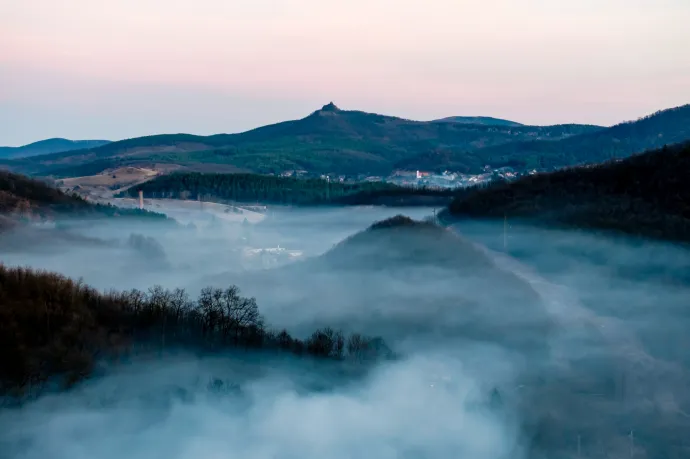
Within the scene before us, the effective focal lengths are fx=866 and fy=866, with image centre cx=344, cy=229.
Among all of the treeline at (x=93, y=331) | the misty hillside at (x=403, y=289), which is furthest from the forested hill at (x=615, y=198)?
the treeline at (x=93, y=331)

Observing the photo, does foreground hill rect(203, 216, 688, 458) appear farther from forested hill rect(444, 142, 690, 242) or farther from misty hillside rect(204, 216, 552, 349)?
forested hill rect(444, 142, 690, 242)

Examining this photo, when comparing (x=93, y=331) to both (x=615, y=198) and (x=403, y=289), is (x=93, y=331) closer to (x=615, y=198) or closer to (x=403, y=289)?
(x=403, y=289)

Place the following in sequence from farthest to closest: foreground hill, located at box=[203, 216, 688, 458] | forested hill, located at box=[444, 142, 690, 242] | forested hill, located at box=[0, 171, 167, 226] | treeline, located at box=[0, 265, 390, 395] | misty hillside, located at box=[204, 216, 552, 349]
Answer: forested hill, located at box=[0, 171, 167, 226] → forested hill, located at box=[444, 142, 690, 242] → misty hillside, located at box=[204, 216, 552, 349] → foreground hill, located at box=[203, 216, 688, 458] → treeline, located at box=[0, 265, 390, 395]

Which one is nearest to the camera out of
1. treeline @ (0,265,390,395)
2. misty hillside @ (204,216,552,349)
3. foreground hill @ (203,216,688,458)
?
treeline @ (0,265,390,395)

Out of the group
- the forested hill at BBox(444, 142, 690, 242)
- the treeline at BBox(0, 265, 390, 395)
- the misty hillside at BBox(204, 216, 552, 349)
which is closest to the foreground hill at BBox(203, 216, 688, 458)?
the misty hillside at BBox(204, 216, 552, 349)

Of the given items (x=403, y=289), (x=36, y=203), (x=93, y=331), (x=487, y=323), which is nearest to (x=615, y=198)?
(x=487, y=323)

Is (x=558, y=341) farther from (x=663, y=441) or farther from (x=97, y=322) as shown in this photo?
(x=97, y=322)

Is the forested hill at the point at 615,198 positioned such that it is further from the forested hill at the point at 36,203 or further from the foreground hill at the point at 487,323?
the forested hill at the point at 36,203
